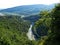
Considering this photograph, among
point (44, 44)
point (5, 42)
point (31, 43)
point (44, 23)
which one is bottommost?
point (31, 43)

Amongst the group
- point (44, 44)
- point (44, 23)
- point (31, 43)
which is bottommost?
point (31, 43)

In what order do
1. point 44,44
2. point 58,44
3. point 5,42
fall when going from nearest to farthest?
point 58,44 → point 44,44 → point 5,42

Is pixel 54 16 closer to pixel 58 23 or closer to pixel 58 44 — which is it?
pixel 58 23

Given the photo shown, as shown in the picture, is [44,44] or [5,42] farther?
[5,42]

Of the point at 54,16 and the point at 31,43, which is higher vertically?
the point at 54,16

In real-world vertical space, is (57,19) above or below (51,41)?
above

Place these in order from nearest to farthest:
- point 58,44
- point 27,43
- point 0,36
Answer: point 58,44 → point 0,36 → point 27,43

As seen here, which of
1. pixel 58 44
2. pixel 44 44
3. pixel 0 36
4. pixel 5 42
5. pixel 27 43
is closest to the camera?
pixel 58 44

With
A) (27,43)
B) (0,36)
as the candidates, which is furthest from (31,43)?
(0,36)

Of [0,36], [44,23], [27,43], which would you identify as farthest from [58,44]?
[27,43]

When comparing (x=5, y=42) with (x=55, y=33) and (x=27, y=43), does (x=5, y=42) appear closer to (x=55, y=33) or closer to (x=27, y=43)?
(x=27, y=43)
